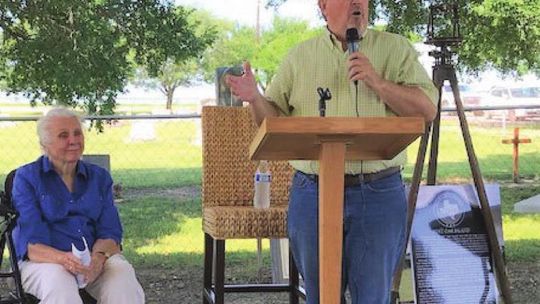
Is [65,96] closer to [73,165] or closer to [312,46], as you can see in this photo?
[73,165]

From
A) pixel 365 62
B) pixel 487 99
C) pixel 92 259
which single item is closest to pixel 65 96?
pixel 92 259

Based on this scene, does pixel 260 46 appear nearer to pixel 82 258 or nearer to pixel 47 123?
pixel 47 123

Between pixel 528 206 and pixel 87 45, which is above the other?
pixel 87 45

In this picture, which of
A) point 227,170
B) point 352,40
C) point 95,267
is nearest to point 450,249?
point 227,170

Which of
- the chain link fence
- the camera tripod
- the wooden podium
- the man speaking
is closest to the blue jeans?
the man speaking

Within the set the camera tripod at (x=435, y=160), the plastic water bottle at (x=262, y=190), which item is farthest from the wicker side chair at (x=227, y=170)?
the camera tripod at (x=435, y=160)

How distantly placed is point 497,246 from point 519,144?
172 inches

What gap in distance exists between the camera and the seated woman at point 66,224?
2.64 metres

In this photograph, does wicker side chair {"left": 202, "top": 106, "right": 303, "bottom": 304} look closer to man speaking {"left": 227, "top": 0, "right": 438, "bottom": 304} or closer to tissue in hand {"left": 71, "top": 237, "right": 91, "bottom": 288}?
tissue in hand {"left": 71, "top": 237, "right": 91, "bottom": 288}

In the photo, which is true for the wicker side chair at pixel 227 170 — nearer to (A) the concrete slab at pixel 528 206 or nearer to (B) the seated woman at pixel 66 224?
(B) the seated woman at pixel 66 224

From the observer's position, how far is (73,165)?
2900 millimetres

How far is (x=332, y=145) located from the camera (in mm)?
1785

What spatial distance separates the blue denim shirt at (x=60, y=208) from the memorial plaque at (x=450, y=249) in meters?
1.41

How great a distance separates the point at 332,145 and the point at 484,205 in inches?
70.2
